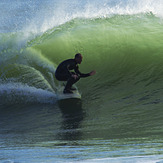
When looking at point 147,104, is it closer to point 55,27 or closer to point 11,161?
point 11,161

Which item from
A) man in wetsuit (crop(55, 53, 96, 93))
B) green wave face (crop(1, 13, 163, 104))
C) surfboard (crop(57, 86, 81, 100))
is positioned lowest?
surfboard (crop(57, 86, 81, 100))

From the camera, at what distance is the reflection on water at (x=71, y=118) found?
4.62m

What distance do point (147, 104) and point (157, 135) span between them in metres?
2.14

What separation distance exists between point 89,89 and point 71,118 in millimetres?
A: 2002

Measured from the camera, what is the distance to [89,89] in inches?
305

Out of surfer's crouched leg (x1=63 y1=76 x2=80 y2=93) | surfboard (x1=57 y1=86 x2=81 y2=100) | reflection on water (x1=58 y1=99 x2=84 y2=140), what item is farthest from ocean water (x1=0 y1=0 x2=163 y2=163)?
surfer's crouched leg (x1=63 y1=76 x2=80 y2=93)

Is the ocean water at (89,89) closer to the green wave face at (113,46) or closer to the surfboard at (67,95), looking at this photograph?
the green wave face at (113,46)

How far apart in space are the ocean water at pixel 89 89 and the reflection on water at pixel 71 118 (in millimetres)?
17

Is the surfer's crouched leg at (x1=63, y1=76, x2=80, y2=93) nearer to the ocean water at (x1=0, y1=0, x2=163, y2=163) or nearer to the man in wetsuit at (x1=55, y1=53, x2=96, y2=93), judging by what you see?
the man in wetsuit at (x1=55, y1=53, x2=96, y2=93)

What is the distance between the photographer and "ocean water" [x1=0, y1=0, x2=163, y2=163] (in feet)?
12.0

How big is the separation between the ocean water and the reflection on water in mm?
17

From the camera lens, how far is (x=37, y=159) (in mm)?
3152

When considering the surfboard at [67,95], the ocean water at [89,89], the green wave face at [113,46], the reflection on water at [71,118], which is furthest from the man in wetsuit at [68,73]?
the green wave face at [113,46]

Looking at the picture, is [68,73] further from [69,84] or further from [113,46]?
[113,46]
